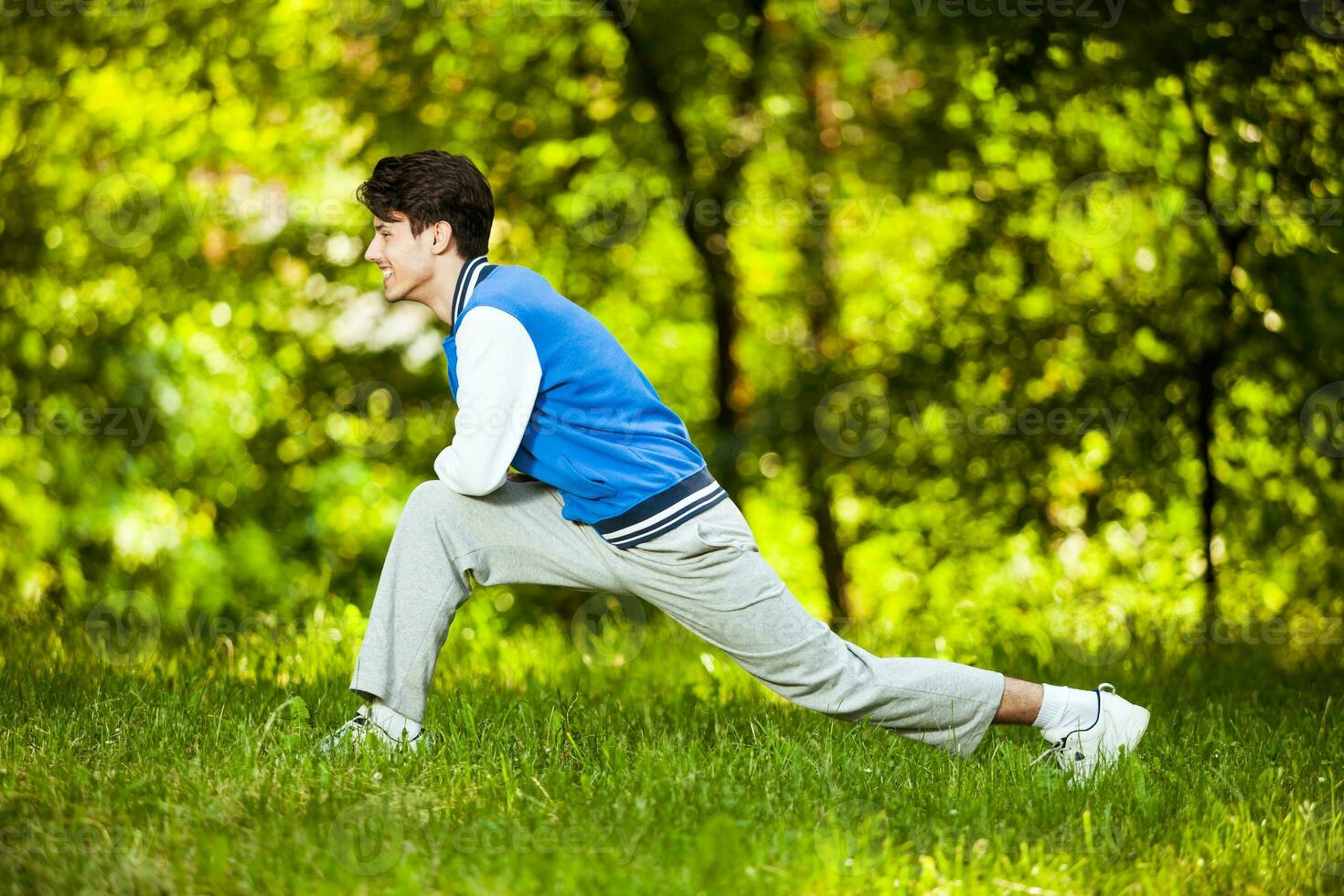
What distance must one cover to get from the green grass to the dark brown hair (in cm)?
131

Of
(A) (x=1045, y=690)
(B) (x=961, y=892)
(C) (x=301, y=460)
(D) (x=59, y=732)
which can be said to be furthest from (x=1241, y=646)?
(C) (x=301, y=460)

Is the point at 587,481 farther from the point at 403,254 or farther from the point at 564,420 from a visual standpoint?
the point at 403,254

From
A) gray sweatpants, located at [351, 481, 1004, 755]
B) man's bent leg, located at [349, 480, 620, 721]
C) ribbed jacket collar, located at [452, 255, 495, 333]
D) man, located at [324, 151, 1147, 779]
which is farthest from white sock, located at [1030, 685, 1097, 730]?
ribbed jacket collar, located at [452, 255, 495, 333]

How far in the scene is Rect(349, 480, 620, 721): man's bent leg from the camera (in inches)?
131

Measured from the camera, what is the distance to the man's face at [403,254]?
343 cm

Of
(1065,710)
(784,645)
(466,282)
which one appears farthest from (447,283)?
(1065,710)

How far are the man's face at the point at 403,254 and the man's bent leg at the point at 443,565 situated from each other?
0.53m

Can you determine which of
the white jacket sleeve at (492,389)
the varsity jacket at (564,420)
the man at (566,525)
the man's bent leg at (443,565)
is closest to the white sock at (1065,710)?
the man at (566,525)

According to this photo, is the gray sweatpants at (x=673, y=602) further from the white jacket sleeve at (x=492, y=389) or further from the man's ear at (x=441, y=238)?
the man's ear at (x=441, y=238)

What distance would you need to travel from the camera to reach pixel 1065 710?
344cm

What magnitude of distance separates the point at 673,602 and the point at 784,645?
0.99ft

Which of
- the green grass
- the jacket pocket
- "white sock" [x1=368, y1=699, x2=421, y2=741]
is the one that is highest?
the jacket pocket

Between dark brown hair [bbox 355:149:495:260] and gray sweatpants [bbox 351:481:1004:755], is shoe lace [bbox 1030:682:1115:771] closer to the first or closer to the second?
gray sweatpants [bbox 351:481:1004:755]

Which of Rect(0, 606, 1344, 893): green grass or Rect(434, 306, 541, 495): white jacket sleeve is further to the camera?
Rect(434, 306, 541, 495): white jacket sleeve
